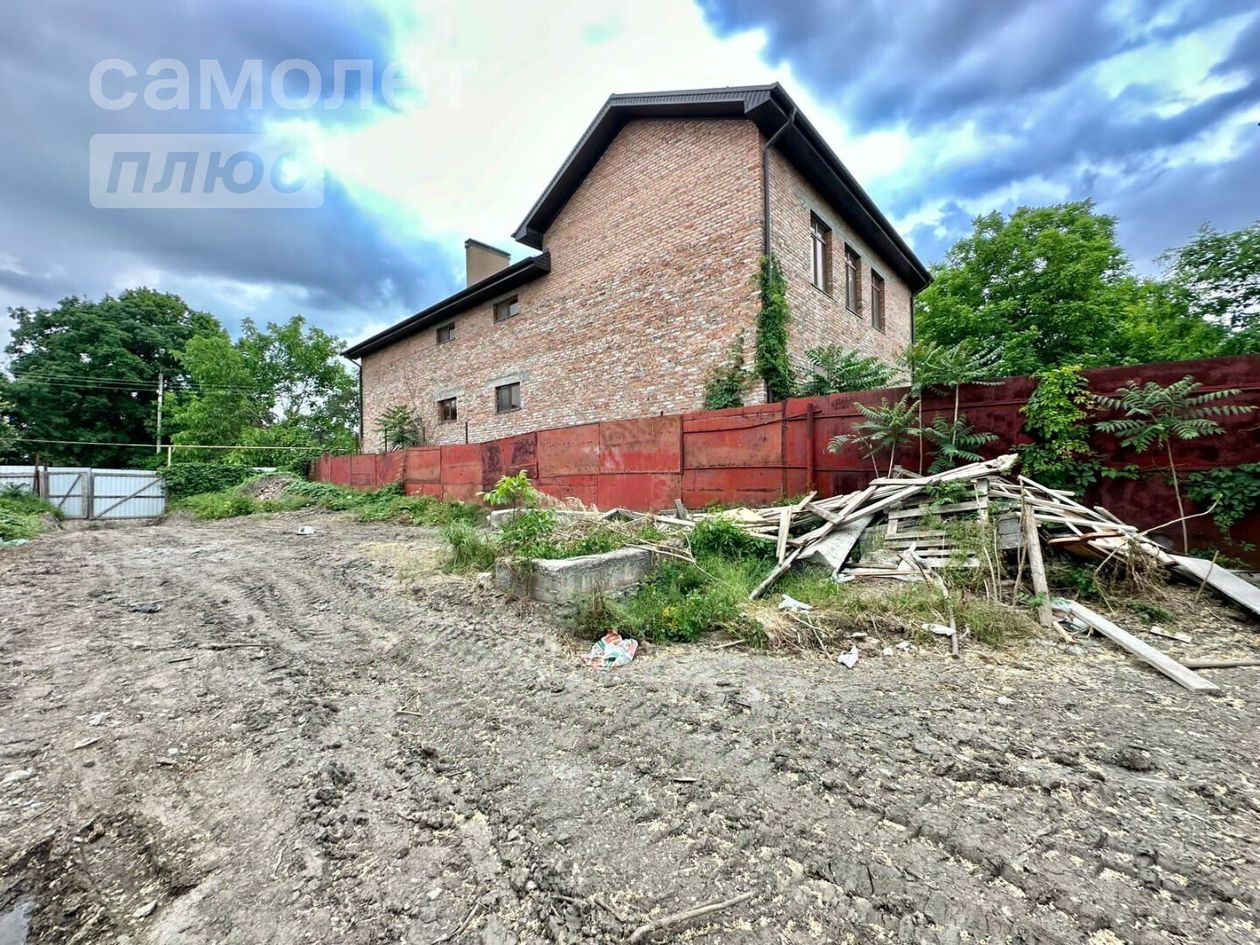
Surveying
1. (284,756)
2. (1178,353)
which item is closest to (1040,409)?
(284,756)

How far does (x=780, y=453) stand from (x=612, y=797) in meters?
5.71

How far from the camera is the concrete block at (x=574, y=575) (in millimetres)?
4445

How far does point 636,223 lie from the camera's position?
11.1m

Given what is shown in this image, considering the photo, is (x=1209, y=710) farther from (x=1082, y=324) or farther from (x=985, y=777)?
(x=1082, y=324)

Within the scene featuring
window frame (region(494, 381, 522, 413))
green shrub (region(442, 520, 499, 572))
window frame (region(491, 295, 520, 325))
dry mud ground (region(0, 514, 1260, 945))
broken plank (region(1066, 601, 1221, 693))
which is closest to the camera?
dry mud ground (region(0, 514, 1260, 945))

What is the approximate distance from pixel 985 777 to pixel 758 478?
5329mm

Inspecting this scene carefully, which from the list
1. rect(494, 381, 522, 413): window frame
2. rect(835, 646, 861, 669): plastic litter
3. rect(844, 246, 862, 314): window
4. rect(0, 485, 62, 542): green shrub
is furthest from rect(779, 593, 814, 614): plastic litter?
rect(0, 485, 62, 542): green shrub

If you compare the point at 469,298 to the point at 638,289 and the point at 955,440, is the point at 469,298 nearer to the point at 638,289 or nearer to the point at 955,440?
the point at 638,289

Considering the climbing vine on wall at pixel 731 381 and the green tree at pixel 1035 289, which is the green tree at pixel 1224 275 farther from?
the climbing vine on wall at pixel 731 381

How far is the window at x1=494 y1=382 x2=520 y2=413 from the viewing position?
13.7 m

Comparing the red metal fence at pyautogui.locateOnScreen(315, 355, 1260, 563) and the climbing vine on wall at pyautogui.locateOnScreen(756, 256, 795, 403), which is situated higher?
the climbing vine on wall at pyautogui.locateOnScreen(756, 256, 795, 403)

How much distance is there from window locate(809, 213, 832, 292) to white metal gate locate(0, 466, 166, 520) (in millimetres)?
23413

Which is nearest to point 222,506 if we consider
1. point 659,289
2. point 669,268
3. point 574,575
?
point 659,289

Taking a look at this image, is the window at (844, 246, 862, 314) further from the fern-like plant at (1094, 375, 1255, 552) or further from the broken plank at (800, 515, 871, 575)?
the broken plank at (800, 515, 871, 575)
